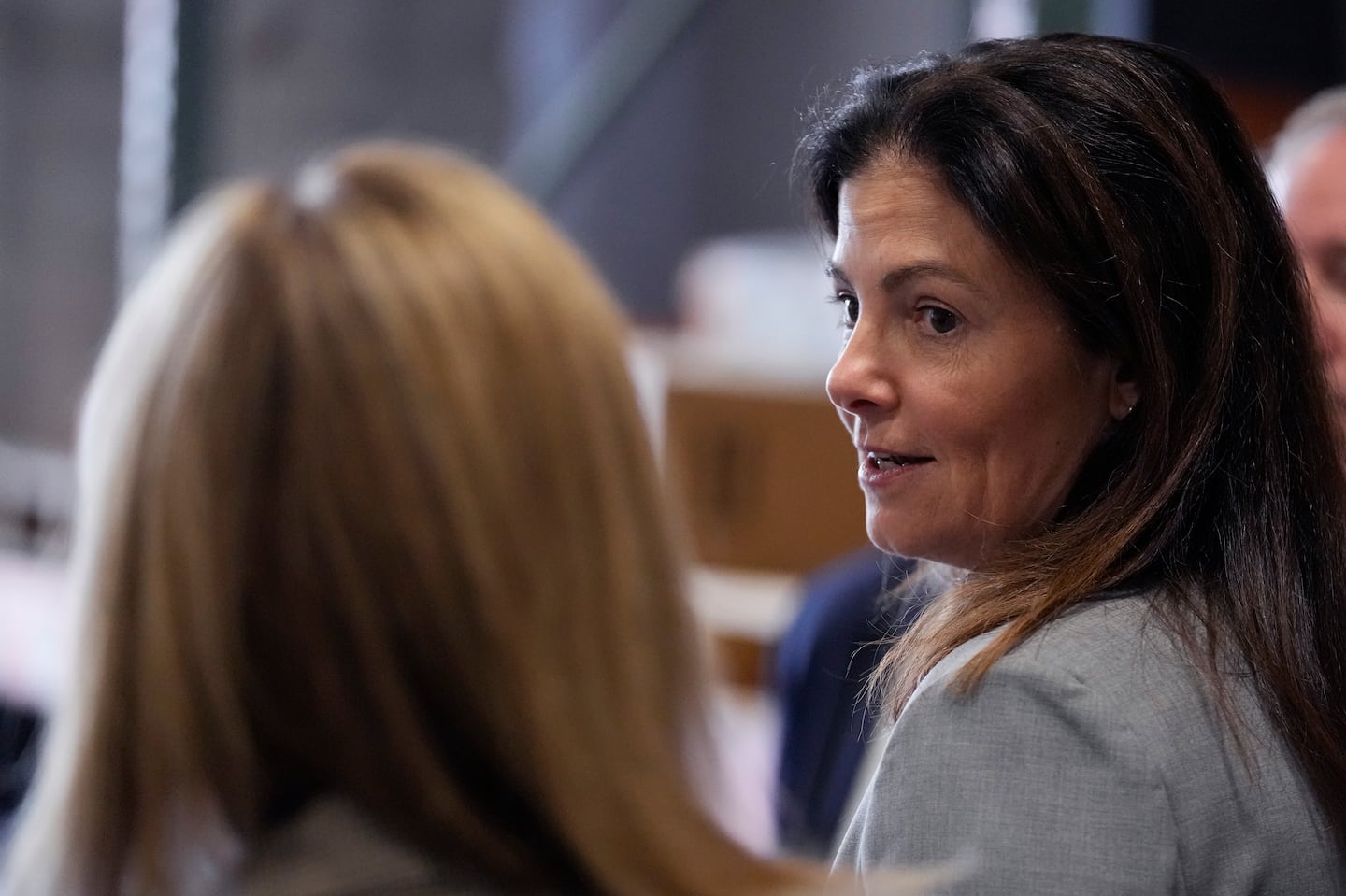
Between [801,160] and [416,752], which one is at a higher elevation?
[801,160]

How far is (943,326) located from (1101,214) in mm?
170

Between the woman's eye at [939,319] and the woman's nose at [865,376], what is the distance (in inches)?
2.1

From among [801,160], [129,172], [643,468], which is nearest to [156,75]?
[129,172]

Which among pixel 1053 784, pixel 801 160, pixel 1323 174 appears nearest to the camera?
pixel 1053 784

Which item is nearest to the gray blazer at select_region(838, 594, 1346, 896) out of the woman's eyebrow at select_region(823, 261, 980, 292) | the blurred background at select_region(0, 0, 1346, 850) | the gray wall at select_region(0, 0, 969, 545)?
the woman's eyebrow at select_region(823, 261, 980, 292)

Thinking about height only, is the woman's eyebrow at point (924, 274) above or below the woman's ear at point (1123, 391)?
above

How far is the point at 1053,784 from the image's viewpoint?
1111 mm

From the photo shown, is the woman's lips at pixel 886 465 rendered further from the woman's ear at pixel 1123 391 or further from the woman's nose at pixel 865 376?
the woman's ear at pixel 1123 391

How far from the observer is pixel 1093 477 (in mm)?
1368

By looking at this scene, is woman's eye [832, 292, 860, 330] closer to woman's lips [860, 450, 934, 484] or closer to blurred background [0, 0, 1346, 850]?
woman's lips [860, 450, 934, 484]

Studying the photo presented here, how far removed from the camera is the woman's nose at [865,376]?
1.41m

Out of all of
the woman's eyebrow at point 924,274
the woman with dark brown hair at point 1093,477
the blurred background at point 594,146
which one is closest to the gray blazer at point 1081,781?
the woman with dark brown hair at point 1093,477

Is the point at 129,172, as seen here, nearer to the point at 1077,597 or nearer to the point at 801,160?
the point at 801,160

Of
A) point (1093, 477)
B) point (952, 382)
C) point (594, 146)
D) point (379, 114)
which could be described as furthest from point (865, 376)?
point (379, 114)
